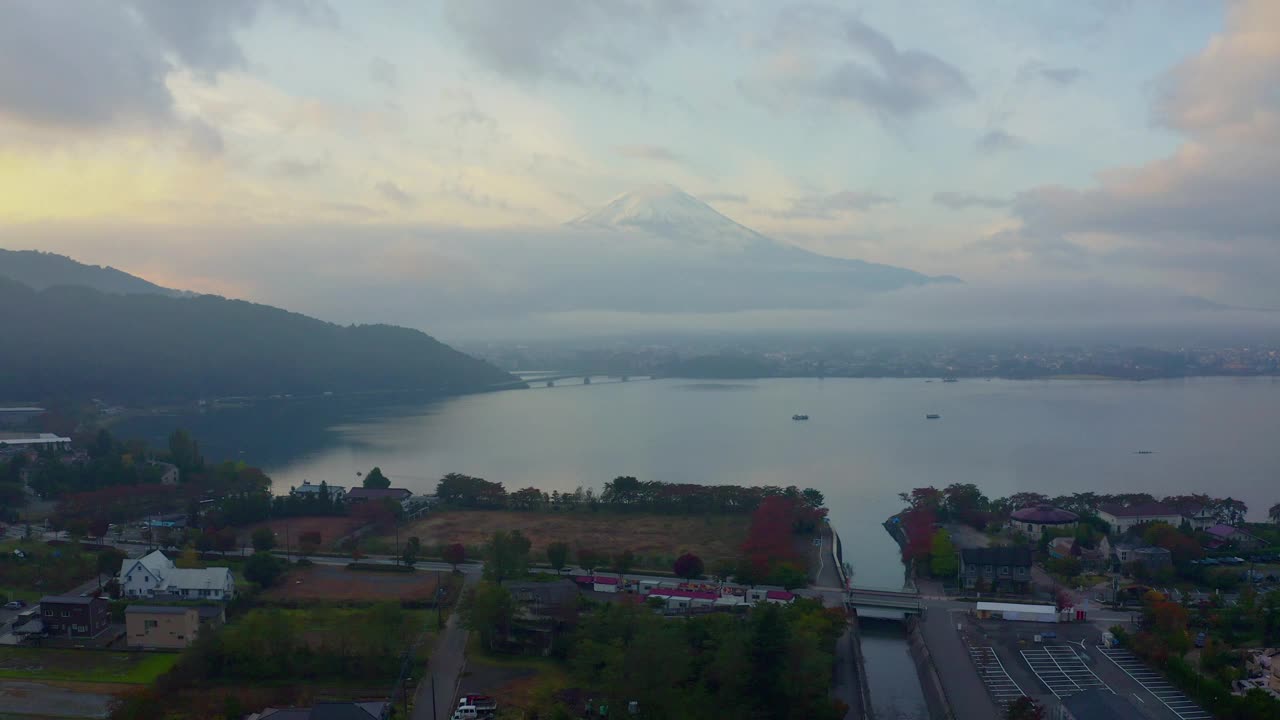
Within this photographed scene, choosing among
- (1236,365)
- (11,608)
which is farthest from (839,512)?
(1236,365)

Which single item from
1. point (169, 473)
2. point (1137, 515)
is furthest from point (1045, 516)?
point (169, 473)

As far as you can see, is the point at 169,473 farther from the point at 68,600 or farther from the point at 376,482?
the point at 68,600

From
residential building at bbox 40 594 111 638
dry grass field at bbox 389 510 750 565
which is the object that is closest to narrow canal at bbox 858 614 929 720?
dry grass field at bbox 389 510 750 565

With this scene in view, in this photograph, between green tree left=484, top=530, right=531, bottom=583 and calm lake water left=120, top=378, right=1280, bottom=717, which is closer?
green tree left=484, top=530, right=531, bottom=583

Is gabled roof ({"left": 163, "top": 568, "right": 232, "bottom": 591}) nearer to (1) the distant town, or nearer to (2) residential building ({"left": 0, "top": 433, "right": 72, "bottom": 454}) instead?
(2) residential building ({"left": 0, "top": 433, "right": 72, "bottom": 454})

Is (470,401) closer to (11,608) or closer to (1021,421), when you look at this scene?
(1021,421)
